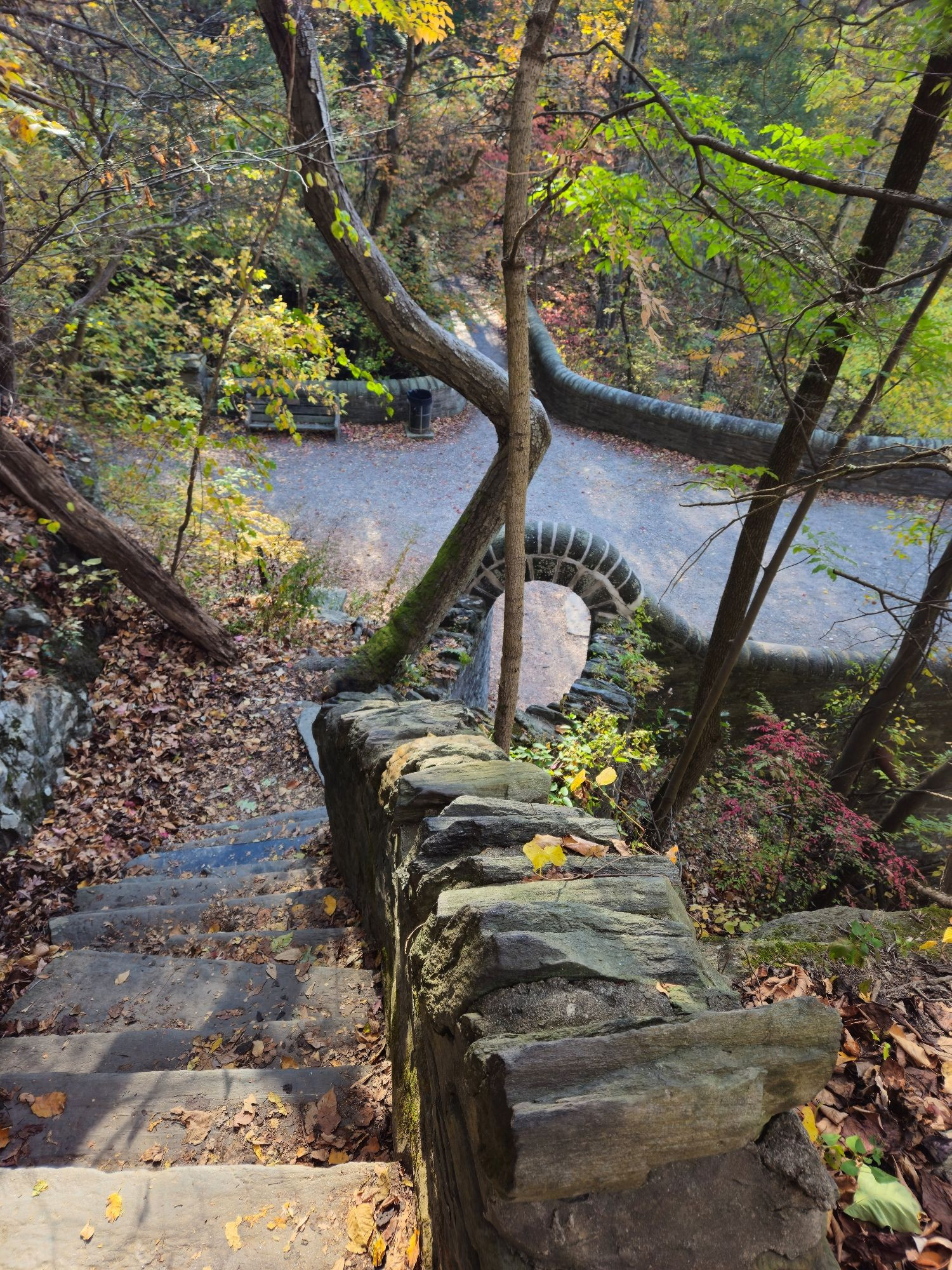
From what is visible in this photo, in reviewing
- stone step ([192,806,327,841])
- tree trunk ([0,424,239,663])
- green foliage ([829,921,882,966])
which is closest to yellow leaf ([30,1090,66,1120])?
stone step ([192,806,327,841])

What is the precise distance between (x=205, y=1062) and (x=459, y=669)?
5092 millimetres

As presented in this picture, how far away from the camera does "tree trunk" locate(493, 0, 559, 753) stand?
3.09 m

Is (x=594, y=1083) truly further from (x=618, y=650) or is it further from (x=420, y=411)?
(x=420, y=411)

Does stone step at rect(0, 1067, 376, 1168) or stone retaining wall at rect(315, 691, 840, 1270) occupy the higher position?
stone retaining wall at rect(315, 691, 840, 1270)

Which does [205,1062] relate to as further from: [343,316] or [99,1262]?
[343,316]

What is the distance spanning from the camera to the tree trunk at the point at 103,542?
576 centimetres

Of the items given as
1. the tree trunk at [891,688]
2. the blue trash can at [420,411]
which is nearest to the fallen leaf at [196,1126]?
the tree trunk at [891,688]

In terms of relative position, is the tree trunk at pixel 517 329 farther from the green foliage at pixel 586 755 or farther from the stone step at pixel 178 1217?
→ the stone step at pixel 178 1217

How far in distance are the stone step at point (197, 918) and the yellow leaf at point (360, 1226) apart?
6.61 feet

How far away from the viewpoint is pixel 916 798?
6.27 m

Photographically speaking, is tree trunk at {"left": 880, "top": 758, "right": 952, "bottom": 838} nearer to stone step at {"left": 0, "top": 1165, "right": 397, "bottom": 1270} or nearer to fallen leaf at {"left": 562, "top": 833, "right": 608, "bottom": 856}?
fallen leaf at {"left": 562, "top": 833, "right": 608, "bottom": 856}

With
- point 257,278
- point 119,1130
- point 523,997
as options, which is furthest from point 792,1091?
point 257,278

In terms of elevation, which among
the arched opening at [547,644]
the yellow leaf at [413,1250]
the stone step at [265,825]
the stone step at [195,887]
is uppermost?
the yellow leaf at [413,1250]

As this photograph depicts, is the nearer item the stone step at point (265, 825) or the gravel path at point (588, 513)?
the stone step at point (265, 825)
